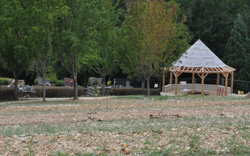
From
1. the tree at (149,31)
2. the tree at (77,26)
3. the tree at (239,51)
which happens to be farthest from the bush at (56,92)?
the tree at (239,51)

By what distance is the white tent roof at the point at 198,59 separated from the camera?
34906mm

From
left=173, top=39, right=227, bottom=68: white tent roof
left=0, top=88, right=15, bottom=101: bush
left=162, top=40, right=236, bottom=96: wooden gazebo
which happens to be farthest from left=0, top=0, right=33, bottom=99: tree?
left=173, top=39, right=227, bottom=68: white tent roof

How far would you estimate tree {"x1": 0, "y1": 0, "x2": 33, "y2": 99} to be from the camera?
24245mm

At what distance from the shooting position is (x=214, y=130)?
10875mm

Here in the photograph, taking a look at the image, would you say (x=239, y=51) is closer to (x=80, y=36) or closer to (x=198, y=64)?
(x=198, y=64)

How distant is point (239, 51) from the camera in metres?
47.1

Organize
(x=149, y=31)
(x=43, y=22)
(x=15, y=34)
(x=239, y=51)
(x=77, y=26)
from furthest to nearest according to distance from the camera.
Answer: (x=239, y=51) < (x=149, y=31) < (x=15, y=34) < (x=77, y=26) < (x=43, y=22)

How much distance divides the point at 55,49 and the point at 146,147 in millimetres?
18631

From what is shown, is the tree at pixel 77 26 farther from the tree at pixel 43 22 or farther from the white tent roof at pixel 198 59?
the white tent roof at pixel 198 59

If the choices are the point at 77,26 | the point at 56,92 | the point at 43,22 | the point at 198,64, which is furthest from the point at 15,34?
the point at 198,64

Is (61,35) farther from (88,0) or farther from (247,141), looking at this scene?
(247,141)

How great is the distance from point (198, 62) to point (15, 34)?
1736cm

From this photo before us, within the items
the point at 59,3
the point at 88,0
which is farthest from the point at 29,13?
the point at 88,0

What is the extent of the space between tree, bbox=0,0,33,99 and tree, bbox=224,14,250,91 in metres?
28.5
